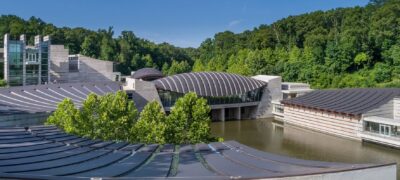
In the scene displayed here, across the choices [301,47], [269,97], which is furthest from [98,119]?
[301,47]

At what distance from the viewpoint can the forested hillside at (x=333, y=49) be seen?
51.3m

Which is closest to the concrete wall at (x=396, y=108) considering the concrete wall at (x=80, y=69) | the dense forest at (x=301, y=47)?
the dense forest at (x=301, y=47)

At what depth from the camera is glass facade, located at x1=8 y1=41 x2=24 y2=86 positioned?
4656 cm

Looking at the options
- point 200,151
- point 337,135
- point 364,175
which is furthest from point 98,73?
point 364,175

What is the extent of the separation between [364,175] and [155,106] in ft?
44.8

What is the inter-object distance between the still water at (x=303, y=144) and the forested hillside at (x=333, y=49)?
57.1 ft

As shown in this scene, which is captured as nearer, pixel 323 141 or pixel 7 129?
pixel 7 129

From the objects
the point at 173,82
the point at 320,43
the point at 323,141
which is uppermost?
the point at 320,43

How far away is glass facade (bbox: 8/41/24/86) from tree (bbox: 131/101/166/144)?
31894 mm

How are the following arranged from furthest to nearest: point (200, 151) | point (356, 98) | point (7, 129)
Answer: point (356, 98), point (7, 129), point (200, 151)

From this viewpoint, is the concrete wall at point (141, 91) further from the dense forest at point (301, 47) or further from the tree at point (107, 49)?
the tree at point (107, 49)

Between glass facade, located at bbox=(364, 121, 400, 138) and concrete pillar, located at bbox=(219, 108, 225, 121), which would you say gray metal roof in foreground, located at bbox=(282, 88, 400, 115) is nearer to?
glass facade, located at bbox=(364, 121, 400, 138)

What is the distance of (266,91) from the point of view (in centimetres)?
4553

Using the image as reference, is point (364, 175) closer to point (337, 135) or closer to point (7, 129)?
point (7, 129)
